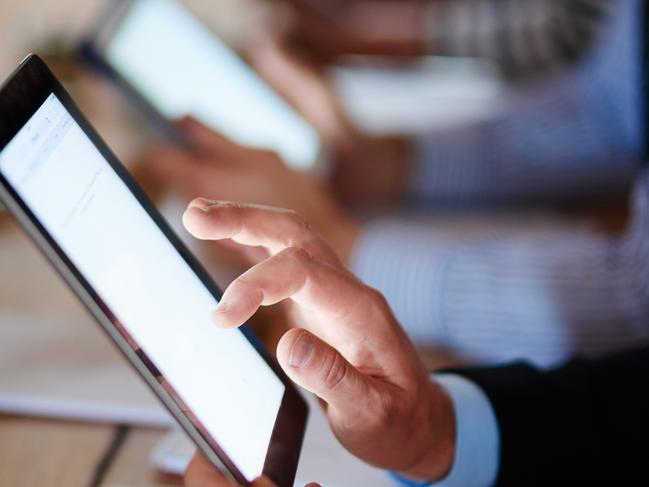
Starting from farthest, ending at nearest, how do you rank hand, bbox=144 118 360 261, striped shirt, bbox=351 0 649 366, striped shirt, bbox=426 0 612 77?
striped shirt, bbox=426 0 612 77, hand, bbox=144 118 360 261, striped shirt, bbox=351 0 649 366

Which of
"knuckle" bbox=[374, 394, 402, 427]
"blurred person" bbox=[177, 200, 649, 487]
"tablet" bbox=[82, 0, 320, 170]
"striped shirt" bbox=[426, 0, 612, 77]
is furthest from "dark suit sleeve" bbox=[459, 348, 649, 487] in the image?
"striped shirt" bbox=[426, 0, 612, 77]

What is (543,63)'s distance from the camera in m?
1.11

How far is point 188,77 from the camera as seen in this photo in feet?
2.44

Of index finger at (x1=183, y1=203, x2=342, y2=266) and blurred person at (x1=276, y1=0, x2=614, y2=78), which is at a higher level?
index finger at (x1=183, y1=203, x2=342, y2=266)

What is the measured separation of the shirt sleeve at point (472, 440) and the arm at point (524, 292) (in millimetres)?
152

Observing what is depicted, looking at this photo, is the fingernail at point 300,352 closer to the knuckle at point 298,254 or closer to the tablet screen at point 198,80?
the knuckle at point 298,254

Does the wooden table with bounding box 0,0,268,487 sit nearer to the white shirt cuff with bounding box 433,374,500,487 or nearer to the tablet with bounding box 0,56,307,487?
the tablet with bounding box 0,56,307,487

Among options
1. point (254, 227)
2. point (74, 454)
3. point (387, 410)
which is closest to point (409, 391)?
point (387, 410)

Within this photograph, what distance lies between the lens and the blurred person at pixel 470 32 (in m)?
1.07

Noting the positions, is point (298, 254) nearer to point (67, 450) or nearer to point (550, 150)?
point (67, 450)

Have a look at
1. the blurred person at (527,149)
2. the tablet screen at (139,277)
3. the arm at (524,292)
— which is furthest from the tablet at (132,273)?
the blurred person at (527,149)

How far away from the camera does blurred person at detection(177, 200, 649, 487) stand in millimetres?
337

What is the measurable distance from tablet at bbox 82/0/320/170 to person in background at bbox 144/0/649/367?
5cm

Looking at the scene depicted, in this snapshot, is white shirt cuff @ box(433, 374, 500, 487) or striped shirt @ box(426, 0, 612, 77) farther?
striped shirt @ box(426, 0, 612, 77)
